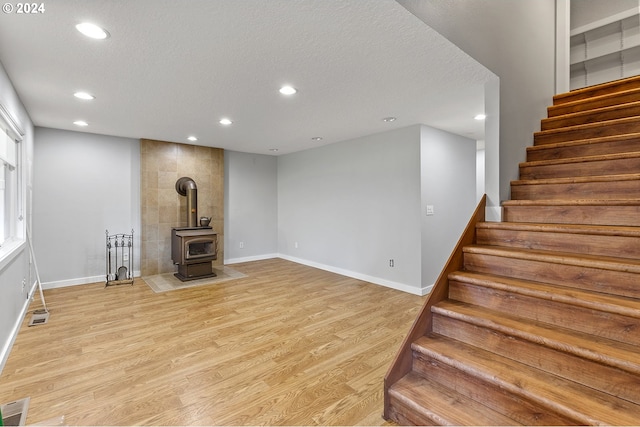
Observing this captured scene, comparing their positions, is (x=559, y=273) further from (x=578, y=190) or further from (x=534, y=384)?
(x=578, y=190)

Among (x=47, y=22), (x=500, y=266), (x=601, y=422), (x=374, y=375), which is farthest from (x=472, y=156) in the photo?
(x=47, y=22)

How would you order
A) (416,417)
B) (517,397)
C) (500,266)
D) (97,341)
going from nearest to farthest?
(517,397), (416,417), (500,266), (97,341)

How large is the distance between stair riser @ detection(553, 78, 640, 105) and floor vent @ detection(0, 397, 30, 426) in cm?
528

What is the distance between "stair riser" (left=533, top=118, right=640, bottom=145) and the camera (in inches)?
99.7

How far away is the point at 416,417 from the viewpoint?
157cm

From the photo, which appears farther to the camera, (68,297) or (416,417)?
(68,297)

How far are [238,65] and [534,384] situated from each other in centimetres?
269

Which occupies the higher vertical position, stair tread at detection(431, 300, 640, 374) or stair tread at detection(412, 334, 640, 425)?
stair tread at detection(431, 300, 640, 374)

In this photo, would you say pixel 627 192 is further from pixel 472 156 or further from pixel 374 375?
pixel 472 156

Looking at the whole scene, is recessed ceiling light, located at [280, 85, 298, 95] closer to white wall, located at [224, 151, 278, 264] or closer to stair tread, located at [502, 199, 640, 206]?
stair tread, located at [502, 199, 640, 206]

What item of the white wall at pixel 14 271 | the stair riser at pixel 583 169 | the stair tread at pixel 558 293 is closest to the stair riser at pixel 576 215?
the stair riser at pixel 583 169

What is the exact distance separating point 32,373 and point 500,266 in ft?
11.3

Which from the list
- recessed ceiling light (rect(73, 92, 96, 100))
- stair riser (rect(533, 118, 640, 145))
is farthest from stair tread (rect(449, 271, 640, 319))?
recessed ceiling light (rect(73, 92, 96, 100))

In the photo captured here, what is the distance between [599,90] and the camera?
3.22 metres
